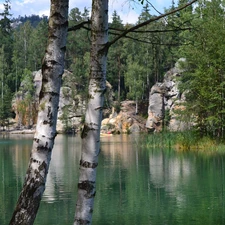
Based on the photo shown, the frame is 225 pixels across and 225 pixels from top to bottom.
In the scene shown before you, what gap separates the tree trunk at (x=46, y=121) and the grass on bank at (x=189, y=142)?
995 inches

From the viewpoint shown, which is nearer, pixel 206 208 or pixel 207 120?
pixel 206 208

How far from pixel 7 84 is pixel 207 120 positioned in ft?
205

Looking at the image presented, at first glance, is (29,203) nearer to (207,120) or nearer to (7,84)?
(207,120)

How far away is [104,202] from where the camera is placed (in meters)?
13.9

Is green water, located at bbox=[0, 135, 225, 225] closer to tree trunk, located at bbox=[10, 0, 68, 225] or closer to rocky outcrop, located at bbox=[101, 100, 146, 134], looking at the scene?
tree trunk, located at bbox=[10, 0, 68, 225]

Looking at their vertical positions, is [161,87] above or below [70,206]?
above

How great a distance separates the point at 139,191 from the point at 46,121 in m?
11.8

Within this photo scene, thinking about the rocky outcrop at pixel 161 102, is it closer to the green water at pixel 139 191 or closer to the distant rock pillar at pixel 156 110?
the distant rock pillar at pixel 156 110

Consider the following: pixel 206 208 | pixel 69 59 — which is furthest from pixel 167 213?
pixel 69 59

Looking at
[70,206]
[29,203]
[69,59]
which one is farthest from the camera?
[69,59]

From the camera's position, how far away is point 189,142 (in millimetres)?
30422

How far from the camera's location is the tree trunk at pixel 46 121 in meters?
4.20

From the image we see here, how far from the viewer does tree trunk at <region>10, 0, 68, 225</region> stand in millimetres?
4203

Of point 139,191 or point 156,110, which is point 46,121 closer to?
point 139,191
